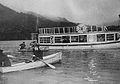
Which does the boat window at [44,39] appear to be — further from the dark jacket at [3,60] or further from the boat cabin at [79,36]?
the dark jacket at [3,60]

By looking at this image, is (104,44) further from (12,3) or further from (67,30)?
(12,3)

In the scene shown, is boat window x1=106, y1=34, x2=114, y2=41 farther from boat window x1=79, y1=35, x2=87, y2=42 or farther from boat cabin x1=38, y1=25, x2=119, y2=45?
boat window x1=79, y1=35, x2=87, y2=42

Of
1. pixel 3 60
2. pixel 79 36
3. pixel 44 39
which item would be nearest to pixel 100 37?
pixel 79 36

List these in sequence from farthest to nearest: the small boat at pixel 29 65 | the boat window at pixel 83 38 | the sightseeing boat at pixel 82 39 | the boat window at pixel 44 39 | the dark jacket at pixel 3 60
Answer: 1. the boat window at pixel 44 39
2. the boat window at pixel 83 38
3. the sightseeing boat at pixel 82 39
4. the small boat at pixel 29 65
5. the dark jacket at pixel 3 60

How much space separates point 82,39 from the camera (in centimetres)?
1269

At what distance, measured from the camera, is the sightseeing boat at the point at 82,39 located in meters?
11.9

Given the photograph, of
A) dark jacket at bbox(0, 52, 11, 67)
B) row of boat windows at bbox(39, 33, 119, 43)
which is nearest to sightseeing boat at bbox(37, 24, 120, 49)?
row of boat windows at bbox(39, 33, 119, 43)

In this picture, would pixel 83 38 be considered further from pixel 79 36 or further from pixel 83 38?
pixel 79 36

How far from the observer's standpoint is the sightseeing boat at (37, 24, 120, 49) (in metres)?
11.9

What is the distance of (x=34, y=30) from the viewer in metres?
14.1

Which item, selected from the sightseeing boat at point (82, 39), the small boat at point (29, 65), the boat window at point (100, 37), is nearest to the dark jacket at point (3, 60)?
the small boat at point (29, 65)

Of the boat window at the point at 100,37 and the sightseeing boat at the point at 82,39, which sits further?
the boat window at the point at 100,37

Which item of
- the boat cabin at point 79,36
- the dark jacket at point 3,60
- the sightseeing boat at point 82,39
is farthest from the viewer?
the boat cabin at point 79,36

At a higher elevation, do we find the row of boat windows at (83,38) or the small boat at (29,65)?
the row of boat windows at (83,38)
